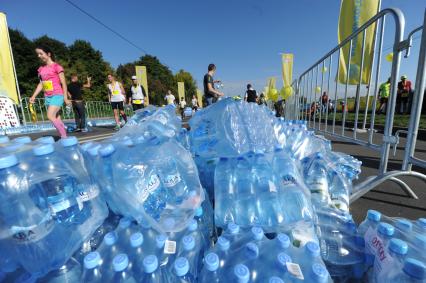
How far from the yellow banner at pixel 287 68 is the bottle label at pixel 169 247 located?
11209 millimetres

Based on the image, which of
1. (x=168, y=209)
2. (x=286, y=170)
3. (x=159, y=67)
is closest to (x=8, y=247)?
(x=168, y=209)

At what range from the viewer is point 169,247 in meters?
1.02

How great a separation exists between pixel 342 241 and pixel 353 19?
3692 millimetres

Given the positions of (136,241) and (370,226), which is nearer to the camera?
(136,241)

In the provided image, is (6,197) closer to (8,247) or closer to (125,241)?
(8,247)

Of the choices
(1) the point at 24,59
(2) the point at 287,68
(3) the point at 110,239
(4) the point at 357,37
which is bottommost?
(3) the point at 110,239

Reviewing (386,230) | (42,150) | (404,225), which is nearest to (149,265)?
(42,150)

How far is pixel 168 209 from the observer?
125 cm

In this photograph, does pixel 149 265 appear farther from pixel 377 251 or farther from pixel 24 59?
pixel 24 59

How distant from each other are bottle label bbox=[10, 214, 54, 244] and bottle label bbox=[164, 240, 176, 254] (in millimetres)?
499

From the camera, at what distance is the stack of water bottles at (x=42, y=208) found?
33.5 inches

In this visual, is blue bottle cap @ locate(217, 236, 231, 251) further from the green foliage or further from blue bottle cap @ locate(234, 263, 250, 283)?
the green foliage

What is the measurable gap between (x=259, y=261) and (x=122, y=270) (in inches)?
24.0

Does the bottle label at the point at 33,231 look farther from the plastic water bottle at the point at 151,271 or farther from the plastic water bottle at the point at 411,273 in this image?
the plastic water bottle at the point at 411,273
